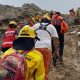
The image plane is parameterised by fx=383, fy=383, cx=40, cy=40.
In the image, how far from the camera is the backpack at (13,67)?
222 inches

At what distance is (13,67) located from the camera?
18.7 feet

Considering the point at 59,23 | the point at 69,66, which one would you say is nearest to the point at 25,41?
the point at 59,23

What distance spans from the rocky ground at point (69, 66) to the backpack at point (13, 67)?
26.4ft

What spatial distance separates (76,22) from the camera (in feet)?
109

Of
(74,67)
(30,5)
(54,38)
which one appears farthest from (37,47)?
(30,5)

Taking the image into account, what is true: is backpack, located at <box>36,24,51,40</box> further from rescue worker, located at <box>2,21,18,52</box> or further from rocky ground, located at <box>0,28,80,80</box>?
rocky ground, located at <box>0,28,80,80</box>

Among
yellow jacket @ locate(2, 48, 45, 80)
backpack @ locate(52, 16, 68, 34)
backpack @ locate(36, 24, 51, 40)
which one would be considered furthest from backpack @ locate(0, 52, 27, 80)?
backpack @ locate(52, 16, 68, 34)

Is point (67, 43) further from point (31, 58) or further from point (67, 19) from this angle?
point (31, 58)

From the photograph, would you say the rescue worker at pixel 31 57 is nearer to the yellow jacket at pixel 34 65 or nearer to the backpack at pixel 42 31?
the yellow jacket at pixel 34 65

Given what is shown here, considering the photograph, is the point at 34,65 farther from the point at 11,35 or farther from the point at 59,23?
the point at 59,23

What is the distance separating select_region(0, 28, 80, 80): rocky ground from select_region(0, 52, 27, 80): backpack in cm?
806

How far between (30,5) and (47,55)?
29.2 metres

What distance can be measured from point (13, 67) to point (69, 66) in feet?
35.2

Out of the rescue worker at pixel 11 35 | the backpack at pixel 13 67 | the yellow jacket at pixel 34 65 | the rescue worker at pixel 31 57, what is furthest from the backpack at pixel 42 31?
the backpack at pixel 13 67
